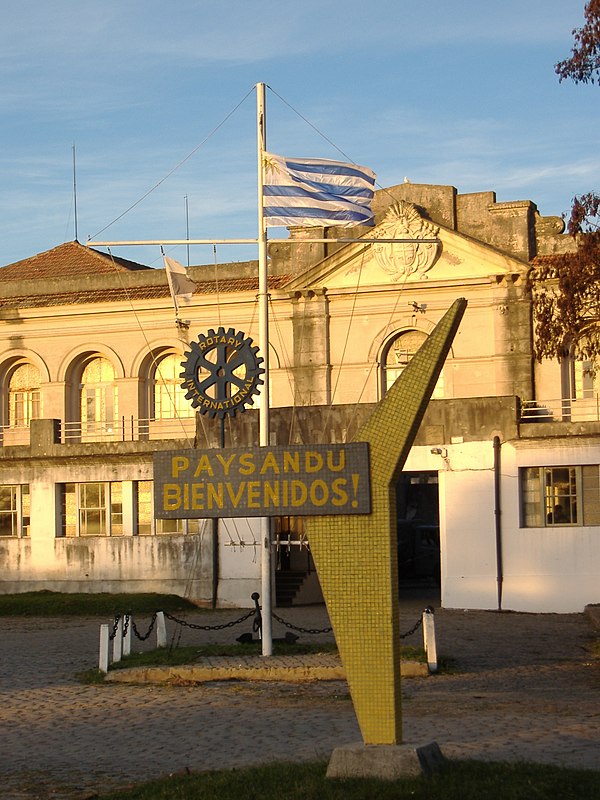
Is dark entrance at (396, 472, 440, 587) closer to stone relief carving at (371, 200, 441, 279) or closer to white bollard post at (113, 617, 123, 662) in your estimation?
stone relief carving at (371, 200, 441, 279)

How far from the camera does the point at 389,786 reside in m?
10.4

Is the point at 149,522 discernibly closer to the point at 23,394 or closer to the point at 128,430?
the point at 128,430

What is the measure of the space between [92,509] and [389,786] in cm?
2361

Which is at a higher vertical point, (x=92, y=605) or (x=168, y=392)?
(x=168, y=392)

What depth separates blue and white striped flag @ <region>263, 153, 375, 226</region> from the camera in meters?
20.9

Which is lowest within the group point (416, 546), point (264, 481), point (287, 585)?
point (287, 585)

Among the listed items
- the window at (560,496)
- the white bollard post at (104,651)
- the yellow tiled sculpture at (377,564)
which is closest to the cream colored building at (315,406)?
the window at (560,496)

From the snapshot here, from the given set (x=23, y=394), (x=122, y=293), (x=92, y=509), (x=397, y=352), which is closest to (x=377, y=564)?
(x=92, y=509)

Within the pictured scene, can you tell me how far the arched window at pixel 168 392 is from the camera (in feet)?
120

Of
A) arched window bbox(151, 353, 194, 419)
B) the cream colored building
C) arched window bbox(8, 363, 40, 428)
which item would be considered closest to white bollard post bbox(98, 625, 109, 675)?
the cream colored building

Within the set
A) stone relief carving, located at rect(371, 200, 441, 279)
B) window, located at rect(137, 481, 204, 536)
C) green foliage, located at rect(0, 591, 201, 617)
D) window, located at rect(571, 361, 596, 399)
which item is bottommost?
green foliage, located at rect(0, 591, 201, 617)

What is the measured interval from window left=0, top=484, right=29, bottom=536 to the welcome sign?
70.7ft

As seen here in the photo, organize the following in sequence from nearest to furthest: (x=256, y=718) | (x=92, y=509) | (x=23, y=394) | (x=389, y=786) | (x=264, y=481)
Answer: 1. (x=389, y=786)
2. (x=264, y=481)
3. (x=256, y=718)
4. (x=92, y=509)
5. (x=23, y=394)

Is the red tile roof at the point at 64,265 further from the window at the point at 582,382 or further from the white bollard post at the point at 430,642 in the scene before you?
the white bollard post at the point at 430,642
